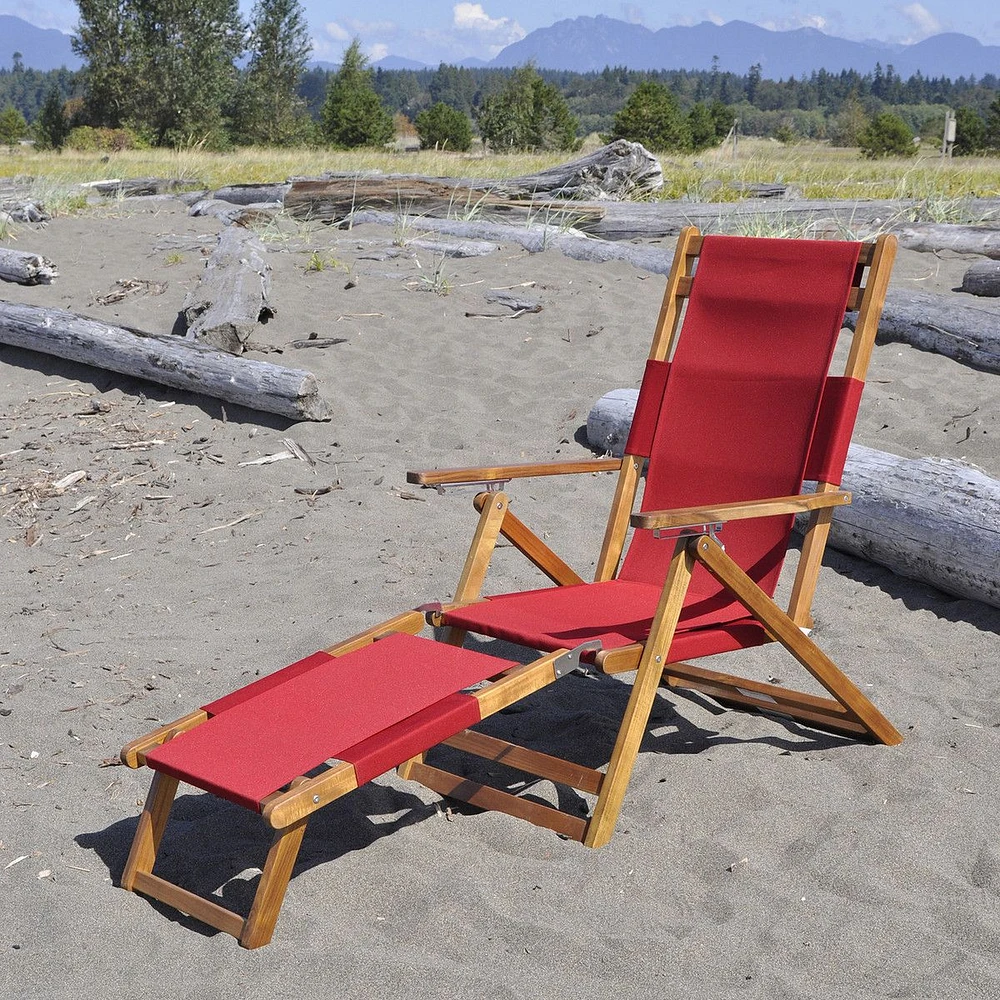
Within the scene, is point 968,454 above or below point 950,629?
above

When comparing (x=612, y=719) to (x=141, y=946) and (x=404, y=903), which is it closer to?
(x=404, y=903)

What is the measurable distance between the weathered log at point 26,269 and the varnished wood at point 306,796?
7.08 meters

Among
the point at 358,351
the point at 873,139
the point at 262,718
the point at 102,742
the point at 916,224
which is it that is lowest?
the point at 102,742

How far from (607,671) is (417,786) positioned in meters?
0.72

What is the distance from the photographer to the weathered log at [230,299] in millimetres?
6496

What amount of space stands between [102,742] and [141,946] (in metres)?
1.01

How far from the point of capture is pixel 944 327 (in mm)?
6125

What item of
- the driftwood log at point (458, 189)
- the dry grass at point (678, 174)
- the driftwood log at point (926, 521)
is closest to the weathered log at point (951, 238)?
the dry grass at point (678, 174)

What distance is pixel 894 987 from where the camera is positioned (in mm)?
2098

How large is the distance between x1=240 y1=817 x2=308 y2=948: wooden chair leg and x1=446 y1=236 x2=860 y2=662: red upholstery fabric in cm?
85

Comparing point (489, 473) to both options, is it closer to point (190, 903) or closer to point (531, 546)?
point (531, 546)

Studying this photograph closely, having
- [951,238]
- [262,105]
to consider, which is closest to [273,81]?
[262,105]

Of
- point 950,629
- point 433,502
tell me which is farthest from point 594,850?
point 433,502

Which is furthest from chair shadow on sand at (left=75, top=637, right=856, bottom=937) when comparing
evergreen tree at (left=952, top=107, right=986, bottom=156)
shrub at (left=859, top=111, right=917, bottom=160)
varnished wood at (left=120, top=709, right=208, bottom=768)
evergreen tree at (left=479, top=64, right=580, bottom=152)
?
evergreen tree at (left=952, top=107, right=986, bottom=156)
